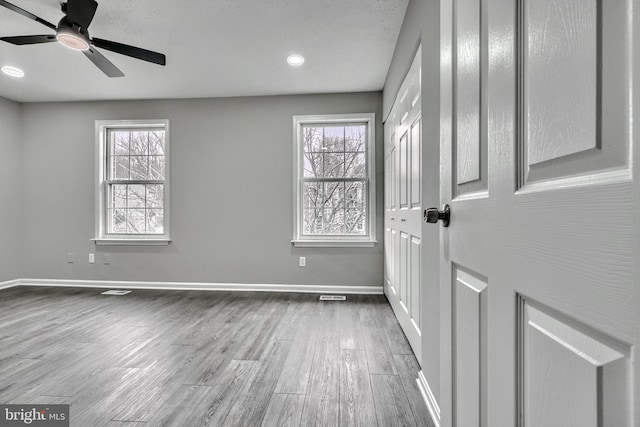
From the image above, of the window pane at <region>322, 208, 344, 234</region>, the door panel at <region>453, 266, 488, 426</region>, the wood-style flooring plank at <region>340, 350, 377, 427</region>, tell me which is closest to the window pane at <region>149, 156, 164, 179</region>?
the window pane at <region>322, 208, 344, 234</region>

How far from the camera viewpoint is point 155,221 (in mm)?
4117

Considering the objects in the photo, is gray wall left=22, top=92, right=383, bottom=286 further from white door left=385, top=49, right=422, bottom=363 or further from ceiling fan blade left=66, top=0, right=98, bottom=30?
ceiling fan blade left=66, top=0, right=98, bottom=30

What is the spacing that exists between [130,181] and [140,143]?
1.74ft

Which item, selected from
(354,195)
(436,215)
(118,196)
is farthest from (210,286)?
(436,215)

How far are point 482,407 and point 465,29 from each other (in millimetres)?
890

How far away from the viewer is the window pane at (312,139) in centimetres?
390

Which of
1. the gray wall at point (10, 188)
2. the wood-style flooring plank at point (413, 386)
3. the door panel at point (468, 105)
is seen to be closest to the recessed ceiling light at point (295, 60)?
the door panel at point (468, 105)

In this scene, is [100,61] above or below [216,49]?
below

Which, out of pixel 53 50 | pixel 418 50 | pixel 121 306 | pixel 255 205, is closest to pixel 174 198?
pixel 255 205

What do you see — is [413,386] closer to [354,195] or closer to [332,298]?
[332,298]

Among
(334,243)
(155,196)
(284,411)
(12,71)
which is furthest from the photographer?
(155,196)

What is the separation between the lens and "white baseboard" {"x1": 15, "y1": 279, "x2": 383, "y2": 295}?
3750mm

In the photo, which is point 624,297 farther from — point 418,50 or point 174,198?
point 174,198

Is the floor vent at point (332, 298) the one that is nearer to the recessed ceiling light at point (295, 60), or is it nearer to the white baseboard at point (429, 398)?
the white baseboard at point (429, 398)
